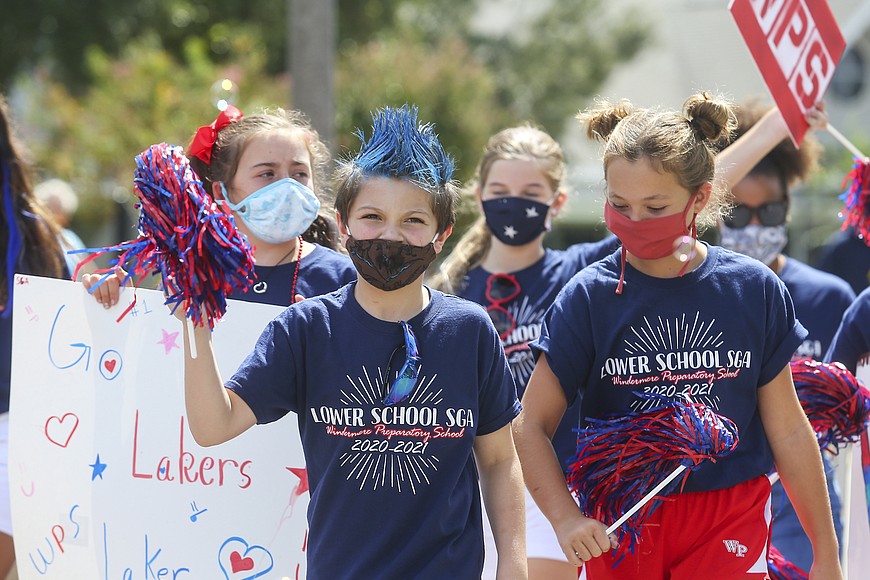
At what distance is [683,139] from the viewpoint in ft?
10.7

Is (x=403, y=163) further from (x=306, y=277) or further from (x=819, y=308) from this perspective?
(x=819, y=308)

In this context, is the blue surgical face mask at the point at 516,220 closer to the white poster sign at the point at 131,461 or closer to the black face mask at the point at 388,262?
the white poster sign at the point at 131,461

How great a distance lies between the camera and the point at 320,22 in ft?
31.7

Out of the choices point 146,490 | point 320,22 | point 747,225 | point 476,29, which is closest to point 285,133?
point 146,490

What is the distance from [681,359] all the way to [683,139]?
60 centimetres

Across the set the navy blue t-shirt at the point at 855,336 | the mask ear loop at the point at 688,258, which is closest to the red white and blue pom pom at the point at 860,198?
the navy blue t-shirt at the point at 855,336

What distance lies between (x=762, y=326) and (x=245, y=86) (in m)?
13.3

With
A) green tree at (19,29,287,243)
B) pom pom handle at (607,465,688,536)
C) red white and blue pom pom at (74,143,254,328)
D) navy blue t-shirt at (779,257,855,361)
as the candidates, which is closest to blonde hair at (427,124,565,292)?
navy blue t-shirt at (779,257,855,361)

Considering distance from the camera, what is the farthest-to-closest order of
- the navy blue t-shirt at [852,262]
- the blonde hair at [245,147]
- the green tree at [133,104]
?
the green tree at [133,104] → the navy blue t-shirt at [852,262] → the blonde hair at [245,147]

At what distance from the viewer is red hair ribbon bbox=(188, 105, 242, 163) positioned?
13.2ft

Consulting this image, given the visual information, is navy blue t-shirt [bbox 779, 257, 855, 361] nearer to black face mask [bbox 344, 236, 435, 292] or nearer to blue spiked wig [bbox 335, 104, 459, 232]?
blue spiked wig [bbox 335, 104, 459, 232]

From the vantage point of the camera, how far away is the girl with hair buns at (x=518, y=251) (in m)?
4.61

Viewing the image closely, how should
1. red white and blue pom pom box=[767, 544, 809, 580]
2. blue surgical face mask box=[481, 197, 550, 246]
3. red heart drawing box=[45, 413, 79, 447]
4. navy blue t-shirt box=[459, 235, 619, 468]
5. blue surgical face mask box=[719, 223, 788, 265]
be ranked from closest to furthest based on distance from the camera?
red white and blue pom pom box=[767, 544, 809, 580] → red heart drawing box=[45, 413, 79, 447] → navy blue t-shirt box=[459, 235, 619, 468] → blue surgical face mask box=[481, 197, 550, 246] → blue surgical face mask box=[719, 223, 788, 265]

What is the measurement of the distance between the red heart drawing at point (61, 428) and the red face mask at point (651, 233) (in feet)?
6.17
